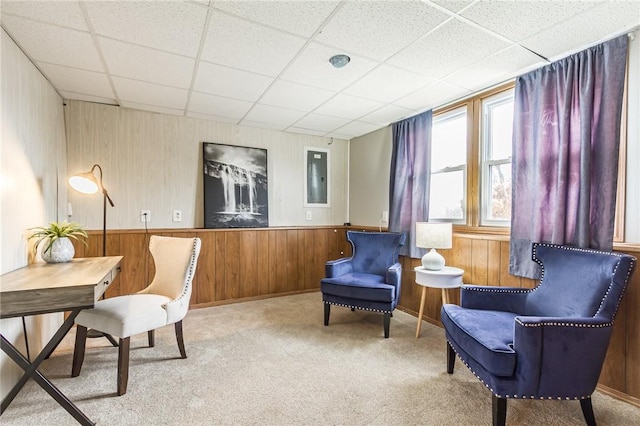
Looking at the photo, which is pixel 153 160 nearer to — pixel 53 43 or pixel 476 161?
pixel 53 43

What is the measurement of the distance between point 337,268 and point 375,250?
548 mm

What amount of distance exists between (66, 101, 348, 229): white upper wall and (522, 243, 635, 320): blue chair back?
311 cm

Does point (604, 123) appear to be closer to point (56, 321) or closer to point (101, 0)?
point (101, 0)

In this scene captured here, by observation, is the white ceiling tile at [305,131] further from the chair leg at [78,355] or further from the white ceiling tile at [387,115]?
the chair leg at [78,355]

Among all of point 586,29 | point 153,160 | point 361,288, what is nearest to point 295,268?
point 361,288

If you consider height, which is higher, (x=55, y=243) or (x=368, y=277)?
(x=55, y=243)

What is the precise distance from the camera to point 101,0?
5.41 feet

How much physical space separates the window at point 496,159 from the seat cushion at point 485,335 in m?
1.08

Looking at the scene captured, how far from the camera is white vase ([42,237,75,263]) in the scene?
2.18 m

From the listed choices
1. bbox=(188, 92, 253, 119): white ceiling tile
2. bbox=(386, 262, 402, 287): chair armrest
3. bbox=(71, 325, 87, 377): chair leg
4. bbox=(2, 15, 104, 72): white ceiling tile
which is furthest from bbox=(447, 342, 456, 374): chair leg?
bbox=(2, 15, 104, 72): white ceiling tile

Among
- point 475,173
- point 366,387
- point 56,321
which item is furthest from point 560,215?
point 56,321

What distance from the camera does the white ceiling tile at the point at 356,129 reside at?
13.1ft

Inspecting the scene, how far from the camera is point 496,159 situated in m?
2.84

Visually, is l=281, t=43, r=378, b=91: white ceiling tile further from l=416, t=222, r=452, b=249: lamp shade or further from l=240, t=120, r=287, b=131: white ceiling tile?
l=416, t=222, r=452, b=249: lamp shade
